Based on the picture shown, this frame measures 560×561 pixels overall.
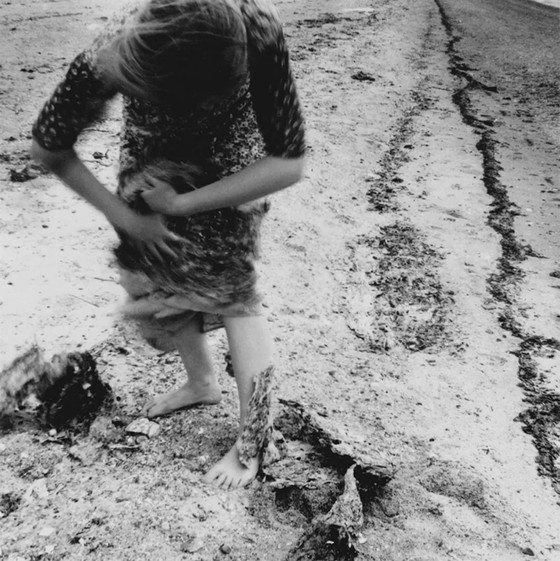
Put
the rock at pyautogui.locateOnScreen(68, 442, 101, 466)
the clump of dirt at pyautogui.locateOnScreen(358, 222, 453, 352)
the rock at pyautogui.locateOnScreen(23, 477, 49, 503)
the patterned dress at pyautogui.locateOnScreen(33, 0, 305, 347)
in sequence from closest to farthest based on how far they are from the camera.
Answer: the patterned dress at pyautogui.locateOnScreen(33, 0, 305, 347) < the rock at pyautogui.locateOnScreen(23, 477, 49, 503) < the rock at pyautogui.locateOnScreen(68, 442, 101, 466) < the clump of dirt at pyautogui.locateOnScreen(358, 222, 453, 352)

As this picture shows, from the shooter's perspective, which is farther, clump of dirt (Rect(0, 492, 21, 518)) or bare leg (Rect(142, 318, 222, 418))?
bare leg (Rect(142, 318, 222, 418))

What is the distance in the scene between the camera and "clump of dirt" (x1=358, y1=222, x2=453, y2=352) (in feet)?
8.78

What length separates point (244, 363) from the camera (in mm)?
1756

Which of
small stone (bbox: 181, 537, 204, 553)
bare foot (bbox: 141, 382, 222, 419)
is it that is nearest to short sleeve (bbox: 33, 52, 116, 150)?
bare foot (bbox: 141, 382, 222, 419)

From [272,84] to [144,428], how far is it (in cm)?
108

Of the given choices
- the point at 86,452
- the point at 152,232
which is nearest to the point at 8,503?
the point at 86,452

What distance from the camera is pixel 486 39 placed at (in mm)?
8789

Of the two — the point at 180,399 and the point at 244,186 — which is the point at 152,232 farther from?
the point at 180,399

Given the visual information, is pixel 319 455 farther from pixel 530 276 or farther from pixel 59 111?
pixel 530 276

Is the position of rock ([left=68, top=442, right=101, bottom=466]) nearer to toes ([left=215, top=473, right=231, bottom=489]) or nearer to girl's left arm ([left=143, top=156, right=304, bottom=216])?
toes ([left=215, top=473, right=231, bottom=489])

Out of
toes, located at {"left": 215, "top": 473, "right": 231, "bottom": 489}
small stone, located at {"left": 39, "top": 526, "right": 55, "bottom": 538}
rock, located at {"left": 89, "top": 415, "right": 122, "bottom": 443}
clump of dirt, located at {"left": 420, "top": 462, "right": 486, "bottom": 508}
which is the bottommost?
clump of dirt, located at {"left": 420, "top": 462, "right": 486, "bottom": 508}

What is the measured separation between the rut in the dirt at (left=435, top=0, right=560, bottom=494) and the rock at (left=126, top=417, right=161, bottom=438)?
1.16 meters

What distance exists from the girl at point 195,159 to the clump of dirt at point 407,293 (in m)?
0.96

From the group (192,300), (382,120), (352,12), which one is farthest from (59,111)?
(352,12)
